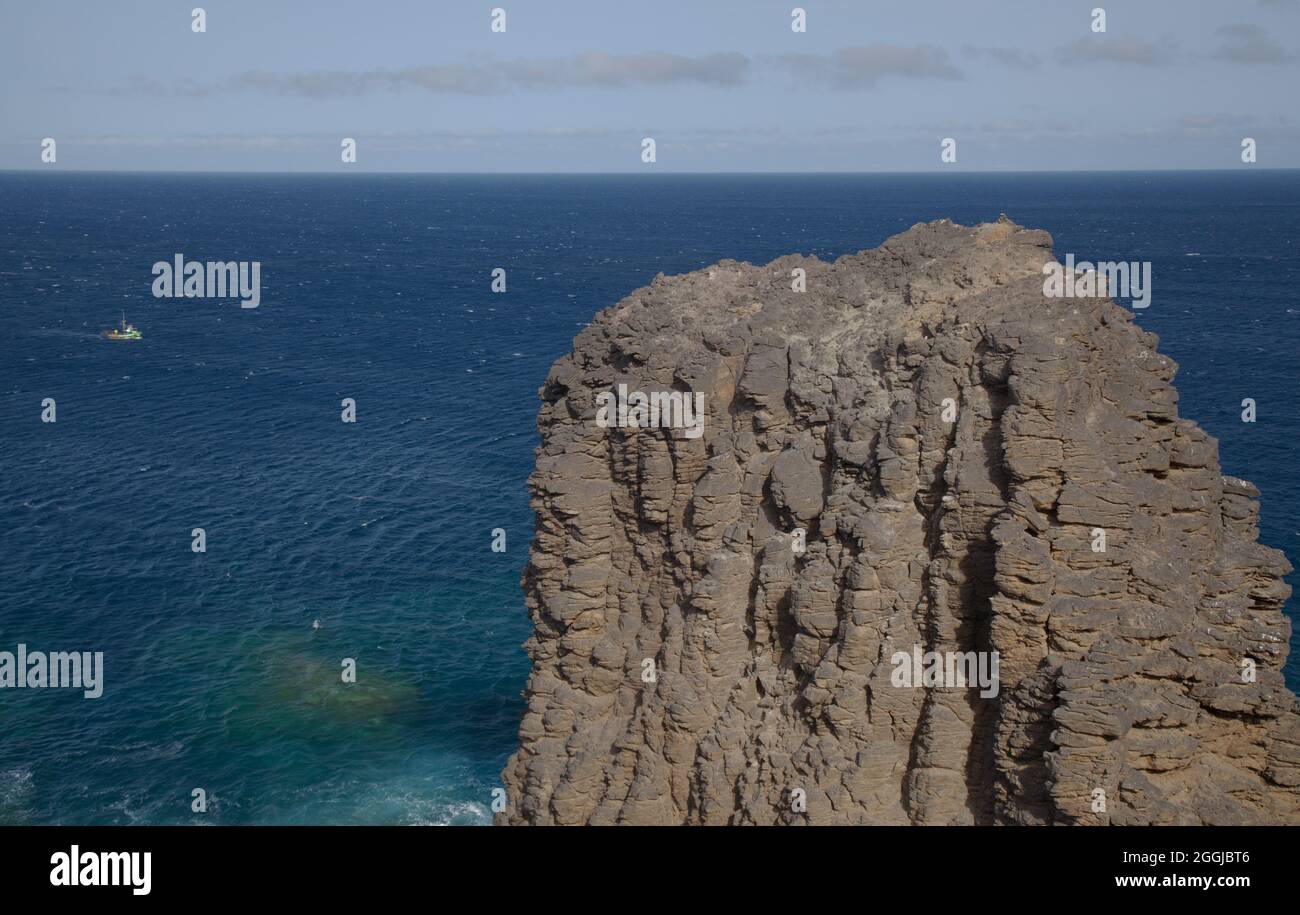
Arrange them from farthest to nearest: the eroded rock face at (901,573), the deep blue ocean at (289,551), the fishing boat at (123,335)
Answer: the fishing boat at (123,335) < the deep blue ocean at (289,551) < the eroded rock face at (901,573)

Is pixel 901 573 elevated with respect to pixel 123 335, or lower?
lower

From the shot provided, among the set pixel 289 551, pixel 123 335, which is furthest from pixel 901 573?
pixel 123 335

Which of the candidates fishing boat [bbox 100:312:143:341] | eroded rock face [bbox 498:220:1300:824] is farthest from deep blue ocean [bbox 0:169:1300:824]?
eroded rock face [bbox 498:220:1300:824]

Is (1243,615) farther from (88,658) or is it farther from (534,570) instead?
(88,658)

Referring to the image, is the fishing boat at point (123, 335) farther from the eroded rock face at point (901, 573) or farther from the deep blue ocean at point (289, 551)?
the eroded rock face at point (901, 573)

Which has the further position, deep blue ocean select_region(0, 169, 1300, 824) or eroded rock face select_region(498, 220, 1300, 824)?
deep blue ocean select_region(0, 169, 1300, 824)

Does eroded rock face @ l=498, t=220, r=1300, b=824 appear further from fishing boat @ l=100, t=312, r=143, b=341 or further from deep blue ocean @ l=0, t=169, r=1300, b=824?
fishing boat @ l=100, t=312, r=143, b=341

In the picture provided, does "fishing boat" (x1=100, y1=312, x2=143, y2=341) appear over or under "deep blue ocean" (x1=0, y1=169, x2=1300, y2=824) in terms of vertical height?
over

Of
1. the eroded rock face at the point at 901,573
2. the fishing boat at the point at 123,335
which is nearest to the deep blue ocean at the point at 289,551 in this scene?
the fishing boat at the point at 123,335

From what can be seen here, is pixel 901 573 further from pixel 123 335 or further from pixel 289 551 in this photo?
pixel 123 335
